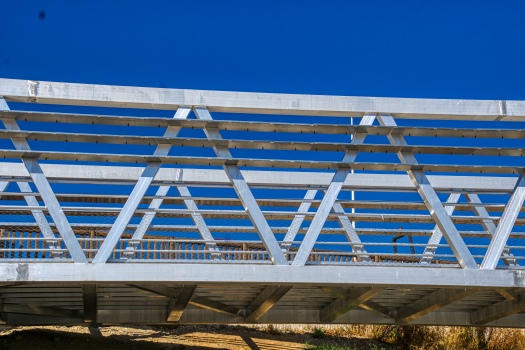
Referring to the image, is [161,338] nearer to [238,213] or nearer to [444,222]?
[238,213]

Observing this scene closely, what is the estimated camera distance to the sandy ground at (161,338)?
390 inches

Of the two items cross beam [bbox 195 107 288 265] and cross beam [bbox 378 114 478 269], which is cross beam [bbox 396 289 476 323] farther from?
cross beam [bbox 195 107 288 265]

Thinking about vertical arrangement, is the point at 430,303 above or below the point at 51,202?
below

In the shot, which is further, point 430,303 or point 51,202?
point 430,303

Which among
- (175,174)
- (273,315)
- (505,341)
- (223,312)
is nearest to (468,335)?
(505,341)

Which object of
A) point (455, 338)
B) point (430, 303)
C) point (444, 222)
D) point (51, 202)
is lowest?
point (455, 338)

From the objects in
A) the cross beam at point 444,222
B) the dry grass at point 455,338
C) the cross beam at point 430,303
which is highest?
the cross beam at point 444,222

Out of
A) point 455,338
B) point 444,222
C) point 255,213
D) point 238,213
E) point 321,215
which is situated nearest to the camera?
point 255,213

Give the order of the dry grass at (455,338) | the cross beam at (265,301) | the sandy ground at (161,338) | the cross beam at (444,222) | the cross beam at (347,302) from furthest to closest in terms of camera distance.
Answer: the dry grass at (455,338), the sandy ground at (161,338), the cross beam at (347,302), the cross beam at (265,301), the cross beam at (444,222)

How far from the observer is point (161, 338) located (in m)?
11.9

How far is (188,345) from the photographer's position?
1143 cm

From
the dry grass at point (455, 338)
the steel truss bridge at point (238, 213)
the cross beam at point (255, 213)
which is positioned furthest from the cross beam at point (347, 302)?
the dry grass at point (455, 338)

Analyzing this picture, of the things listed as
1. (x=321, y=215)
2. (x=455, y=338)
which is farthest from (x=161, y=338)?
(x=455, y=338)

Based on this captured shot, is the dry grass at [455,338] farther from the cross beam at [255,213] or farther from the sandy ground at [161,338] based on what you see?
the cross beam at [255,213]
